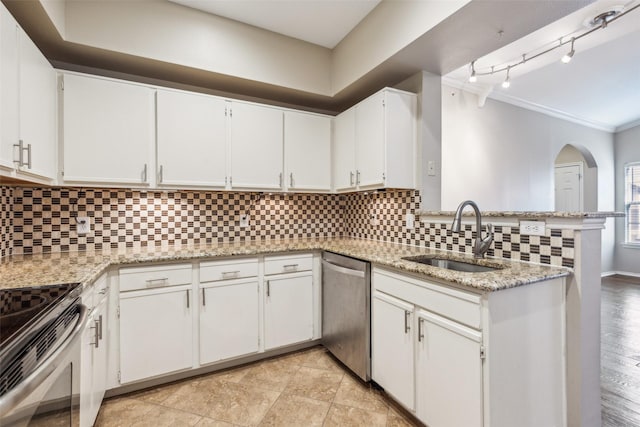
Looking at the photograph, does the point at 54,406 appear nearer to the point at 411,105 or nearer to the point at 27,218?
the point at 27,218

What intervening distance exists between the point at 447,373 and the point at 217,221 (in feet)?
7.11

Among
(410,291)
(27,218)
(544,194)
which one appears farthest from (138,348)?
(544,194)

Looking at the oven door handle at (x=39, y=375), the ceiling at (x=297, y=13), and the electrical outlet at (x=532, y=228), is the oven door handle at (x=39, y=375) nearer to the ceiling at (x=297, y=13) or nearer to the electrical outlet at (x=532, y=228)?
the electrical outlet at (x=532, y=228)


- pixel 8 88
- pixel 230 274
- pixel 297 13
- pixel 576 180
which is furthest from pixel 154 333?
pixel 576 180

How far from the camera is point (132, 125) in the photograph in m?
2.17

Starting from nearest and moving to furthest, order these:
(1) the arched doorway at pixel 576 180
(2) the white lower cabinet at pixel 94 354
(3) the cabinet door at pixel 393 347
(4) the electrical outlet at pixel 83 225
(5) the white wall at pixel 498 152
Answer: (2) the white lower cabinet at pixel 94 354, (3) the cabinet door at pixel 393 347, (4) the electrical outlet at pixel 83 225, (5) the white wall at pixel 498 152, (1) the arched doorway at pixel 576 180

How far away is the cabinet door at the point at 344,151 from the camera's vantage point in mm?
2693

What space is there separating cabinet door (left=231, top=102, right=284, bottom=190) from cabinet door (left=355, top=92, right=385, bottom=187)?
2.35 feet

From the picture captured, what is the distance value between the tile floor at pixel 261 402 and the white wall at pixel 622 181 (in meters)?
6.51

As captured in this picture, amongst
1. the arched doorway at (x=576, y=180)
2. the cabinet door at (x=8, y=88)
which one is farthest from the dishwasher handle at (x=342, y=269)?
the arched doorway at (x=576, y=180)

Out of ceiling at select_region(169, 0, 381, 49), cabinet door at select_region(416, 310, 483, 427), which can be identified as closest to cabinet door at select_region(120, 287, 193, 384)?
cabinet door at select_region(416, 310, 483, 427)

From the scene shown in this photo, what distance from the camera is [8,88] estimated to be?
140 centimetres

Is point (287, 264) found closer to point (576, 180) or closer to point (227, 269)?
point (227, 269)

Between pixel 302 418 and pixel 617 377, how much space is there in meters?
2.25
